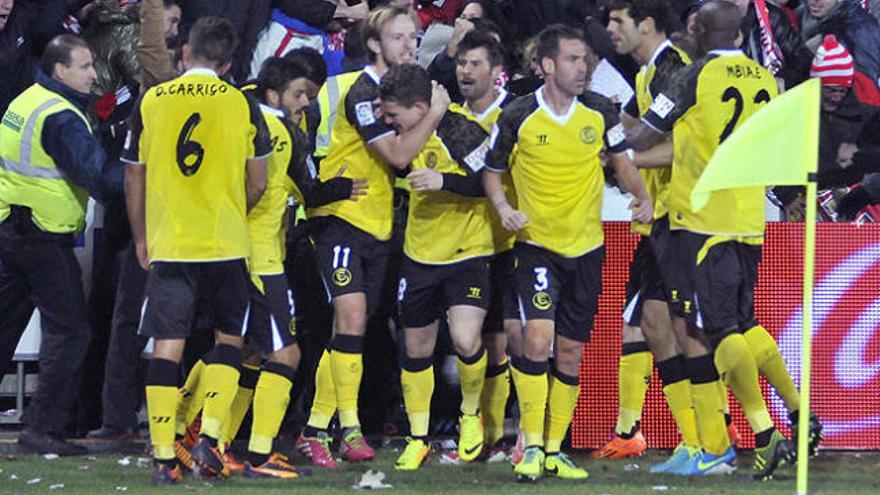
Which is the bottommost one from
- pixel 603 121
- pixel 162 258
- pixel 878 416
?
pixel 878 416

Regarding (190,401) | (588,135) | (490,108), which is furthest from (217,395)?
(588,135)

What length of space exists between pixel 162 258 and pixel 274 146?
1113 mm

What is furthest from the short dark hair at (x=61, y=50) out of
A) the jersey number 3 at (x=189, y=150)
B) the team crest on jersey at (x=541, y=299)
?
the team crest on jersey at (x=541, y=299)

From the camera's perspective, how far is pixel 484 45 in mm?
11117

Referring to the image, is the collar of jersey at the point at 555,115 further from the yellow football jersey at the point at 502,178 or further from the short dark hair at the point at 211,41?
the short dark hair at the point at 211,41

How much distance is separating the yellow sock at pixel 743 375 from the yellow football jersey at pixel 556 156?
95 centimetres

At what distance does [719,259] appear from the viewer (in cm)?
1042

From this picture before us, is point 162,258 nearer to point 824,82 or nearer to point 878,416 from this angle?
point 878,416

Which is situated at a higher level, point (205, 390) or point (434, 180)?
point (434, 180)

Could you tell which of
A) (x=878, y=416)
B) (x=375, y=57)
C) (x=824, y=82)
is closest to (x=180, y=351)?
(x=375, y=57)

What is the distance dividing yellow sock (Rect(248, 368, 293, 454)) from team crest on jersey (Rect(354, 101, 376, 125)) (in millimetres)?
1531

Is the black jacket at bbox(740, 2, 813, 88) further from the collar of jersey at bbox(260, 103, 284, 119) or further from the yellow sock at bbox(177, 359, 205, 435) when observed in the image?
the yellow sock at bbox(177, 359, 205, 435)

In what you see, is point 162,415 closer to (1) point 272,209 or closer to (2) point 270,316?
(2) point 270,316

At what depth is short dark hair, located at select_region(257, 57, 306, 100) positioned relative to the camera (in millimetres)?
10984
